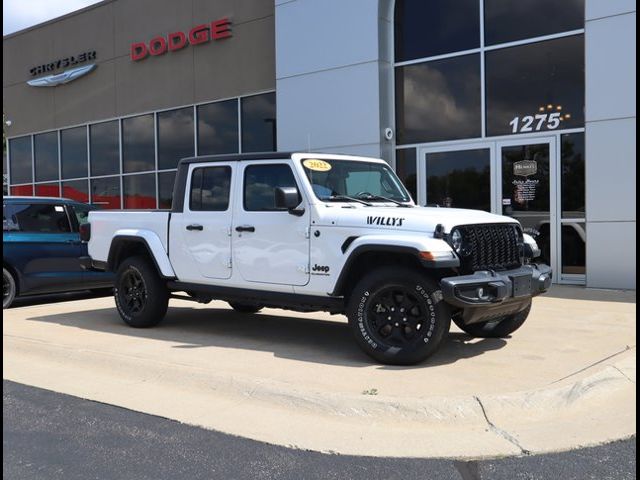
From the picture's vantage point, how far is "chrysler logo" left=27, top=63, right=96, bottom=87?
18125 mm

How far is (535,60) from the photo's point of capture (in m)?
11.2

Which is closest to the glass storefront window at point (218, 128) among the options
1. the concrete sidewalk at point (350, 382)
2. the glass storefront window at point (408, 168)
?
the glass storefront window at point (408, 168)

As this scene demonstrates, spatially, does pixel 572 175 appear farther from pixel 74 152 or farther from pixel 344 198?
pixel 74 152

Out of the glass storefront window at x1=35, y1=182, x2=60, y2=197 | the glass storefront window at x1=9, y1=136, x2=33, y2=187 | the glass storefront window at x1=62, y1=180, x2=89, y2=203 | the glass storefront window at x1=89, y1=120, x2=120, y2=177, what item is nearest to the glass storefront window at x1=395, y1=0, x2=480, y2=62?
the glass storefront window at x1=89, y1=120, x2=120, y2=177

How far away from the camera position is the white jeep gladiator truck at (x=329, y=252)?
532 centimetres

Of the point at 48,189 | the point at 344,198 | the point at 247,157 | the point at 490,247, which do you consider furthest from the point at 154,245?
the point at 48,189

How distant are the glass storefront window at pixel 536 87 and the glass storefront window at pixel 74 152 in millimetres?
12391

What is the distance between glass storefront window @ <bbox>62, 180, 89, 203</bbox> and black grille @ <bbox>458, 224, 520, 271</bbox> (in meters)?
15.5

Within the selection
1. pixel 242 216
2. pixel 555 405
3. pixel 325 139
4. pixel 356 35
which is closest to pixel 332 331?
pixel 242 216

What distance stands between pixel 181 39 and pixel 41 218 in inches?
302

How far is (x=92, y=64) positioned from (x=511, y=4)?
1187 cm

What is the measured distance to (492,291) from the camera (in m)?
5.22

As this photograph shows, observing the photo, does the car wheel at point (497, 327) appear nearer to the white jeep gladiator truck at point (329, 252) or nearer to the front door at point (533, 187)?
the white jeep gladiator truck at point (329, 252)

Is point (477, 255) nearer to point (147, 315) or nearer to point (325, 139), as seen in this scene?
point (147, 315)
